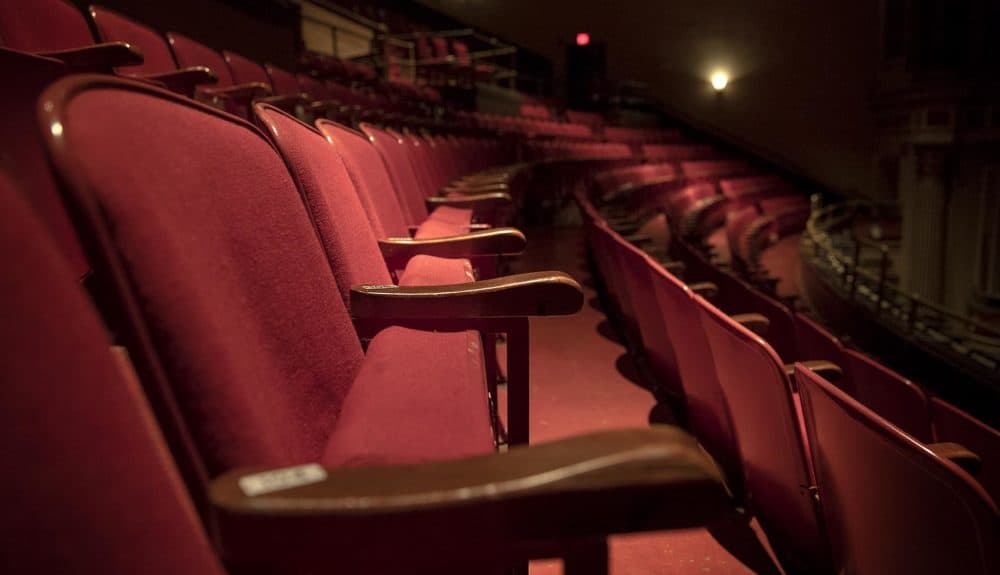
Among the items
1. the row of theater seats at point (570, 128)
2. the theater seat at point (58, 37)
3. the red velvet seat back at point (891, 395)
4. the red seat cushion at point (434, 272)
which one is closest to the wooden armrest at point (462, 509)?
the red seat cushion at point (434, 272)

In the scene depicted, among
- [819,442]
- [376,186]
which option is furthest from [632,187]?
[819,442]

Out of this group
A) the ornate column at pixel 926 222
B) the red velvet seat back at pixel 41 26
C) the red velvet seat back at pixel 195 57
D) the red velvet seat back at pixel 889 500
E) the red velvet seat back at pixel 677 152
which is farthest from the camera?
the red velvet seat back at pixel 677 152

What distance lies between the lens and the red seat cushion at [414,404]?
0.18m

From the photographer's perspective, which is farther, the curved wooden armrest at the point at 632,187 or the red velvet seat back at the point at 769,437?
the curved wooden armrest at the point at 632,187

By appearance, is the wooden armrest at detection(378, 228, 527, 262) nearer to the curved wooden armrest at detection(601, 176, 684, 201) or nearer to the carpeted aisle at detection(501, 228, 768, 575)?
the carpeted aisle at detection(501, 228, 768, 575)

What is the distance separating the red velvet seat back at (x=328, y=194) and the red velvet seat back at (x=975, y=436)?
1.81 ft

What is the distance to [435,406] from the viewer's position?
21 centimetres

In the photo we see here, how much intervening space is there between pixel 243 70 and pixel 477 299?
80 cm

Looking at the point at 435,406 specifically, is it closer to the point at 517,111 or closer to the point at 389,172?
the point at 389,172

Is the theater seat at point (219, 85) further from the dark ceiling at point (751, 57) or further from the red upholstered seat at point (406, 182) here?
the dark ceiling at point (751, 57)

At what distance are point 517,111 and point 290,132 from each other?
2.46 m

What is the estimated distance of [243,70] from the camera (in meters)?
0.93

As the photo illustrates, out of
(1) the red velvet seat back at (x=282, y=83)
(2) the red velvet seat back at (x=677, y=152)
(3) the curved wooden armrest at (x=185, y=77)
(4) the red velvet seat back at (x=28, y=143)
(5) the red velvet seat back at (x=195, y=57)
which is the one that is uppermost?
(5) the red velvet seat back at (x=195, y=57)

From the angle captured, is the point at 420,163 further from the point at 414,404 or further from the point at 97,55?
the point at 414,404
